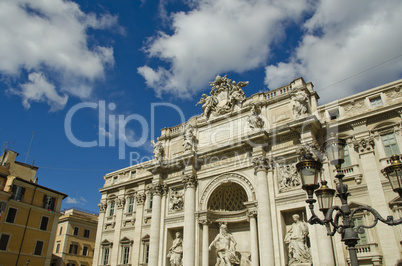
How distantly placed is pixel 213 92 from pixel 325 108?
9.48 m

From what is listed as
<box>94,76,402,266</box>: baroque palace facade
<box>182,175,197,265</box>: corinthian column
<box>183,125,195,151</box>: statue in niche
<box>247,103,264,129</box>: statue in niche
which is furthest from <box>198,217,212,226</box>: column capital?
<box>247,103,264,129</box>: statue in niche

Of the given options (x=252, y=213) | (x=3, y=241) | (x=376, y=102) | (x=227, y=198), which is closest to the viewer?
(x=376, y=102)

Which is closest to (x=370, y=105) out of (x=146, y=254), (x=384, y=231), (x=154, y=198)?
(x=384, y=231)

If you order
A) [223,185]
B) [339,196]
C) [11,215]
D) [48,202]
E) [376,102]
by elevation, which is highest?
[376,102]

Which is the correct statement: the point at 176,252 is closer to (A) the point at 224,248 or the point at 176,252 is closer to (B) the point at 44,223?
(A) the point at 224,248

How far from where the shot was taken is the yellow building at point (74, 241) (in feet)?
125

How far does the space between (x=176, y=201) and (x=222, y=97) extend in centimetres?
908

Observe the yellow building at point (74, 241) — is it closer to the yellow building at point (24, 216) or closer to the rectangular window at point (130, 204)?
the yellow building at point (24, 216)

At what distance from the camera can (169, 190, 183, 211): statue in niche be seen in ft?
82.7

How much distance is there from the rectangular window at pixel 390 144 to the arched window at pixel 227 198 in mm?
9603

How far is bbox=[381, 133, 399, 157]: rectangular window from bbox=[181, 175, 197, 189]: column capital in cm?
1287

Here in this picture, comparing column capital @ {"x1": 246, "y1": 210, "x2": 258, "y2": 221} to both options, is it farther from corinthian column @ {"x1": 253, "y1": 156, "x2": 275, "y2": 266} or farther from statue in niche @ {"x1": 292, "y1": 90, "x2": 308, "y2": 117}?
statue in niche @ {"x1": 292, "y1": 90, "x2": 308, "y2": 117}

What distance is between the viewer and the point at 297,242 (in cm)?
1873

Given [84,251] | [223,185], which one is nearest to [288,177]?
[223,185]
